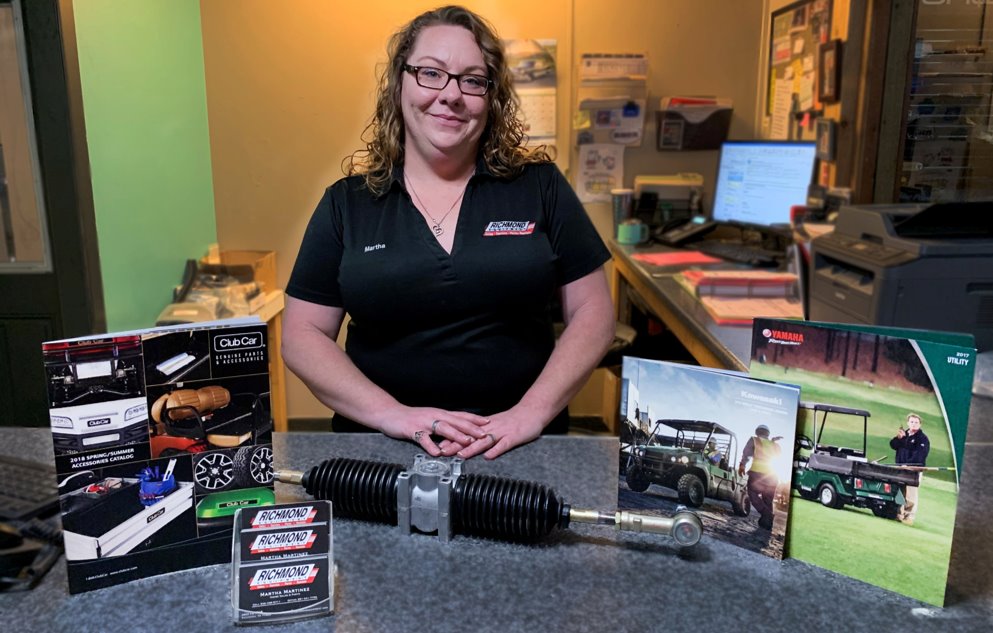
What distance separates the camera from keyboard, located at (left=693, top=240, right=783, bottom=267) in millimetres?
2938

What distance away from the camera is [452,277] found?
153 cm

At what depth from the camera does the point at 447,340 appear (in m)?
1.58

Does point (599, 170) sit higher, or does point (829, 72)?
point (829, 72)

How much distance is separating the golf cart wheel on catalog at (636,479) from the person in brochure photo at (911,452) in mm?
293

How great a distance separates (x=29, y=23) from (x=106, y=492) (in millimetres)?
1953

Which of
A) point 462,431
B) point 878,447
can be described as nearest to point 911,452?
point 878,447

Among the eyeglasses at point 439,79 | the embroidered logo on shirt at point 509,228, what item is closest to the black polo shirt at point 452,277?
the embroidered logo on shirt at point 509,228

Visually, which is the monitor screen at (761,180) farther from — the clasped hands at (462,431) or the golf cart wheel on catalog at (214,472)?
the golf cart wheel on catalog at (214,472)

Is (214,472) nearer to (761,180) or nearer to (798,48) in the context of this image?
(761,180)

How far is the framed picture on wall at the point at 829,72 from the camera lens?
9.15 ft

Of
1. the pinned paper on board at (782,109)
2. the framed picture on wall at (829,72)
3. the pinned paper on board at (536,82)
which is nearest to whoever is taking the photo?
the framed picture on wall at (829,72)

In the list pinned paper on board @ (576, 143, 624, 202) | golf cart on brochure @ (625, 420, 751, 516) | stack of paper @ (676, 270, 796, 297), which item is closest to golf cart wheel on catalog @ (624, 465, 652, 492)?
golf cart on brochure @ (625, 420, 751, 516)

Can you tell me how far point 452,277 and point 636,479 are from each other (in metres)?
0.65

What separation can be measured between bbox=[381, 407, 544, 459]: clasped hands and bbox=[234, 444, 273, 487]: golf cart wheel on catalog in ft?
1.08
